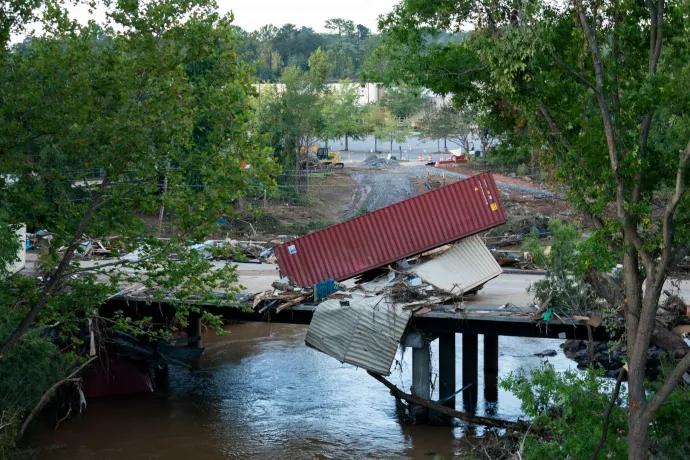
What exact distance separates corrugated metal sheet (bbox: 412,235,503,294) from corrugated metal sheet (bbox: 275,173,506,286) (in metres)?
0.44

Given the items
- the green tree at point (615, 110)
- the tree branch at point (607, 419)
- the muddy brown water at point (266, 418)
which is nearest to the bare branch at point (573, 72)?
the green tree at point (615, 110)

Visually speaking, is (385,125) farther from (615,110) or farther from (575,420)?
(615,110)

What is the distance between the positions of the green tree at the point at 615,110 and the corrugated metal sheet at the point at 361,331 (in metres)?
6.51

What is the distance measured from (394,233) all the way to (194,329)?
961 centimetres

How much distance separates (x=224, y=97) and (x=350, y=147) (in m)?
70.3

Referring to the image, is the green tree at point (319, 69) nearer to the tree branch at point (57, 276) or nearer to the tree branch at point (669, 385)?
the tree branch at point (57, 276)

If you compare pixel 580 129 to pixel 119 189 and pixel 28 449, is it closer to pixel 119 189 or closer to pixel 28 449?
pixel 119 189

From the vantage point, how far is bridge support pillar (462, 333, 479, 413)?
2361cm

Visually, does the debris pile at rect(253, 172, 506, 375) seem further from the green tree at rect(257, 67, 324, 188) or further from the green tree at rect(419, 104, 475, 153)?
the green tree at rect(419, 104, 475, 153)

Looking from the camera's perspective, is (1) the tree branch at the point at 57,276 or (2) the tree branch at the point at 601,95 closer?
(1) the tree branch at the point at 57,276

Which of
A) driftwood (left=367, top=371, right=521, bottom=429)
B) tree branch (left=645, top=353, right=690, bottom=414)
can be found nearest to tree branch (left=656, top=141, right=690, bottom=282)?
tree branch (left=645, top=353, right=690, bottom=414)

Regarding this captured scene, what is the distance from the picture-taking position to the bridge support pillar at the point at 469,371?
77.5ft

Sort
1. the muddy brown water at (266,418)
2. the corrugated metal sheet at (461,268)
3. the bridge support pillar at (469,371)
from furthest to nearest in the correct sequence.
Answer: the bridge support pillar at (469,371)
the corrugated metal sheet at (461,268)
the muddy brown water at (266,418)

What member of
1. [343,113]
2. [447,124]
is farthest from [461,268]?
[343,113]
